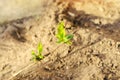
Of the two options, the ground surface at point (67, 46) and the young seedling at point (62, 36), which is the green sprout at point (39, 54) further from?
the young seedling at point (62, 36)

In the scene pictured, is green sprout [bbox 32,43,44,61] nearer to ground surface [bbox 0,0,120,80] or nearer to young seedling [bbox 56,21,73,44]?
ground surface [bbox 0,0,120,80]

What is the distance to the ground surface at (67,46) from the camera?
12.0 ft

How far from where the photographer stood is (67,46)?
405 centimetres

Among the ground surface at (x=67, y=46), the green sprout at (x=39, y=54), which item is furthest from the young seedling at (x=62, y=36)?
the green sprout at (x=39, y=54)

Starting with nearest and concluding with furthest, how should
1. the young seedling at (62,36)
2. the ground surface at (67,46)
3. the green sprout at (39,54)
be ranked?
the ground surface at (67,46) → the green sprout at (39,54) → the young seedling at (62,36)

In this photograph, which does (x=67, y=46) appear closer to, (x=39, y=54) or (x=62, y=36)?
(x=62, y=36)

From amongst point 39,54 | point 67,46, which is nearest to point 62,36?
point 67,46

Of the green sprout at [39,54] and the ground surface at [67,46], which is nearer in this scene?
the ground surface at [67,46]

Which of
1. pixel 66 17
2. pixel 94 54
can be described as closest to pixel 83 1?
pixel 66 17

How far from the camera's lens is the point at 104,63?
3734mm

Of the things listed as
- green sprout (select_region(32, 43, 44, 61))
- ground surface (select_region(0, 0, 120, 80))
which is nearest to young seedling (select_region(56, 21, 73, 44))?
ground surface (select_region(0, 0, 120, 80))

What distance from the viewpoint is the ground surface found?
12.0 ft

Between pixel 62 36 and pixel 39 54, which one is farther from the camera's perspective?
pixel 62 36

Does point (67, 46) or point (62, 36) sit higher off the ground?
point (62, 36)
